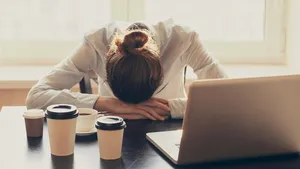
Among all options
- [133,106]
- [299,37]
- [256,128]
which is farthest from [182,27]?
[299,37]

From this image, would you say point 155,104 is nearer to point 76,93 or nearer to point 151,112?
point 151,112

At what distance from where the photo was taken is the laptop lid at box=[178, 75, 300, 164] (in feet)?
3.96

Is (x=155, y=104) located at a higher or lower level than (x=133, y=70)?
lower

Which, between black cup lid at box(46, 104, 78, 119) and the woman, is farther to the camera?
the woman

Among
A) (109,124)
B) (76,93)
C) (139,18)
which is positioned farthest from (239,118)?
(139,18)

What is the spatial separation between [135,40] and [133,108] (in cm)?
23

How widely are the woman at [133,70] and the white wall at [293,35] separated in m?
0.94

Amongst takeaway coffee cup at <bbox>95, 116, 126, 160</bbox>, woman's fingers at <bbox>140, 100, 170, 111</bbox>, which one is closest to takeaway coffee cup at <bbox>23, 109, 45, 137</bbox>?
takeaway coffee cup at <bbox>95, 116, 126, 160</bbox>

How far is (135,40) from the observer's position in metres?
1.68

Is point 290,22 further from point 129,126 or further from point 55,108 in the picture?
point 55,108

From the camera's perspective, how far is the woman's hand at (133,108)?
5.74ft

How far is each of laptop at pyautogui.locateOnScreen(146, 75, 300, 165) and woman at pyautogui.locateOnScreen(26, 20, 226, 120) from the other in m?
0.35

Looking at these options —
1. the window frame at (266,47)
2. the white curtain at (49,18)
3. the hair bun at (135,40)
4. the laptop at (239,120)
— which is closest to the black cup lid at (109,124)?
the laptop at (239,120)

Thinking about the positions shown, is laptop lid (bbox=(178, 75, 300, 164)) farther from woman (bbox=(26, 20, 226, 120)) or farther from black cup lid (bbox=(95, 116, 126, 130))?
woman (bbox=(26, 20, 226, 120))
